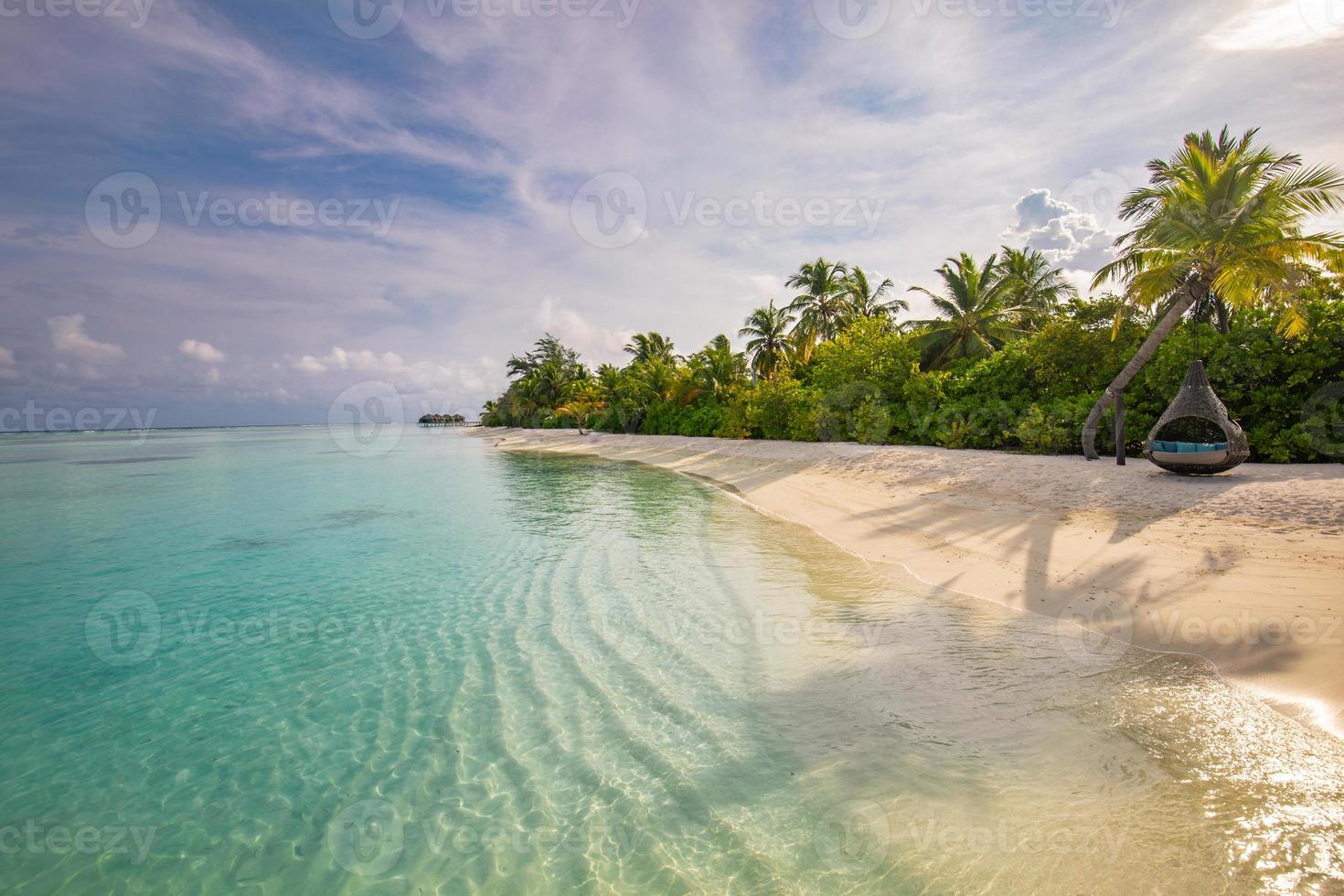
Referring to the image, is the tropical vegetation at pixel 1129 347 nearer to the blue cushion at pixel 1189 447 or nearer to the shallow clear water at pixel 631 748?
the blue cushion at pixel 1189 447

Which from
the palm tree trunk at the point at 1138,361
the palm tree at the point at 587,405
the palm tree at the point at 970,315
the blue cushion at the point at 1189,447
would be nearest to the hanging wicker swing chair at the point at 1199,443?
the blue cushion at the point at 1189,447

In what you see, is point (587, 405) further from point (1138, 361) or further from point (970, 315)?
point (1138, 361)

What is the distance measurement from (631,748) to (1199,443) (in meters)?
13.0

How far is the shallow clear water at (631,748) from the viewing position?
11.0ft

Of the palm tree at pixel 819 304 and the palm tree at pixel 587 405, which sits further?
the palm tree at pixel 587 405

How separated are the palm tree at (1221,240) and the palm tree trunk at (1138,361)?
0.9 inches

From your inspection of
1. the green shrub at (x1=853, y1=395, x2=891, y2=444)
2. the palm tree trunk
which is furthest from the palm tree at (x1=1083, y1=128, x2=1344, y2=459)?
the green shrub at (x1=853, y1=395, x2=891, y2=444)

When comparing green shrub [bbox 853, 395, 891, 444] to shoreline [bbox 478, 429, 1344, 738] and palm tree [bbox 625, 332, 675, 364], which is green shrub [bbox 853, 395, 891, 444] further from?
palm tree [bbox 625, 332, 675, 364]

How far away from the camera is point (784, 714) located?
16.2ft

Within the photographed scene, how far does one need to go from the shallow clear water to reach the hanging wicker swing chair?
7.78 m

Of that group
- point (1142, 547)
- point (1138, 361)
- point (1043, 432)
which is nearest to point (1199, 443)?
point (1138, 361)

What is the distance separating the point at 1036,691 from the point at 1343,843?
1.94 m

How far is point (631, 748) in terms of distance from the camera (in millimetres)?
4617

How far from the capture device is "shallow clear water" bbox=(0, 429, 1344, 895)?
334 cm
